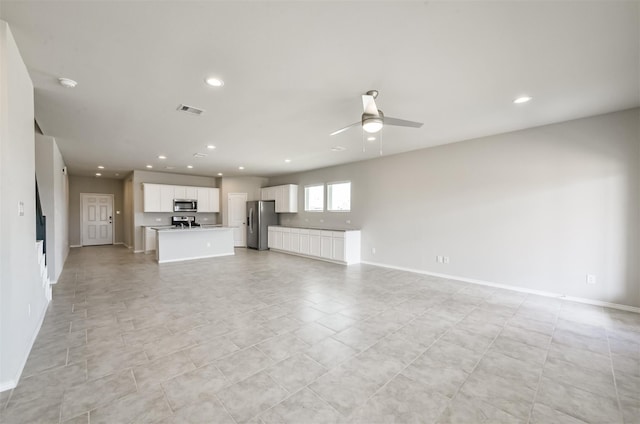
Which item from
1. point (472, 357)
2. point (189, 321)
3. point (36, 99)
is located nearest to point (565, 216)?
point (472, 357)

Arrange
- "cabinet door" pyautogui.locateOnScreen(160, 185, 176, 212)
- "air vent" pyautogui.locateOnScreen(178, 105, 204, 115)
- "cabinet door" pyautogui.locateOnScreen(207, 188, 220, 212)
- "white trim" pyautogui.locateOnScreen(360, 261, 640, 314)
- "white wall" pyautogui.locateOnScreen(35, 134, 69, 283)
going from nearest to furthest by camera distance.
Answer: "air vent" pyautogui.locateOnScreen(178, 105, 204, 115) → "white trim" pyautogui.locateOnScreen(360, 261, 640, 314) → "white wall" pyautogui.locateOnScreen(35, 134, 69, 283) → "cabinet door" pyautogui.locateOnScreen(160, 185, 176, 212) → "cabinet door" pyautogui.locateOnScreen(207, 188, 220, 212)

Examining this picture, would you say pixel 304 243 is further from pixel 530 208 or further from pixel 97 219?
pixel 97 219

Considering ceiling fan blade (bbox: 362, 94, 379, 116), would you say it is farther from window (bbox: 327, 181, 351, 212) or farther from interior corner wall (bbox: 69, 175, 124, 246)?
interior corner wall (bbox: 69, 175, 124, 246)

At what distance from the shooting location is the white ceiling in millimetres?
1804

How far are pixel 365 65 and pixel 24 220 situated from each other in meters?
3.38

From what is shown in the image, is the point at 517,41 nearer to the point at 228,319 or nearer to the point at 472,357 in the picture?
the point at 472,357

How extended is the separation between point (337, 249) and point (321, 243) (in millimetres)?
612

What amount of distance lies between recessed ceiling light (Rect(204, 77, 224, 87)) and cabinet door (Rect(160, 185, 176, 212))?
7.10 meters

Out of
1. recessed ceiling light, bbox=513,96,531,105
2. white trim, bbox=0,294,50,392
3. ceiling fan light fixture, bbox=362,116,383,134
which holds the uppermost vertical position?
recessed ceiling light, bbox=513,96,531,105

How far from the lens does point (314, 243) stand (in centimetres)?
750

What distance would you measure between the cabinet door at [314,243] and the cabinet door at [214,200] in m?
4.40

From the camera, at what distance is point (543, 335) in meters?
2.87

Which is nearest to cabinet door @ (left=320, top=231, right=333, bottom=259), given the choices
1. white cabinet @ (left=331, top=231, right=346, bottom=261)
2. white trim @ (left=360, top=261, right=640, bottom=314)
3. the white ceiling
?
white cabinet @ (left=331, top=231, right=346, bottom=261)

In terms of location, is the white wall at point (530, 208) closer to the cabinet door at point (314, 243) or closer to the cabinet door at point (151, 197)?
the cabinet door at point (314, 243)
